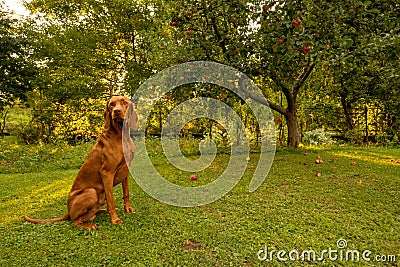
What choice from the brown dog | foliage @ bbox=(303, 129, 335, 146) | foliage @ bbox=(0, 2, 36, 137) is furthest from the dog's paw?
foliage @ bbox=(0, 2, 36, 137)

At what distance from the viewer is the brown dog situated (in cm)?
352

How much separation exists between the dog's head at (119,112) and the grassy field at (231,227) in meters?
1.31

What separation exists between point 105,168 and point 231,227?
68.7 inches

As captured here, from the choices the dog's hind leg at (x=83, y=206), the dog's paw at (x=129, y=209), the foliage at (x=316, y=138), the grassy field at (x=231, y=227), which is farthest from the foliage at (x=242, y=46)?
the dog's hind leg at (x=83, y=206)

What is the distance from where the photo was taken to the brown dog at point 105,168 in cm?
352

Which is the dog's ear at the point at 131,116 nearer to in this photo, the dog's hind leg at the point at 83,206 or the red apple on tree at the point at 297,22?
the dog's hind leg at the point at 83,206

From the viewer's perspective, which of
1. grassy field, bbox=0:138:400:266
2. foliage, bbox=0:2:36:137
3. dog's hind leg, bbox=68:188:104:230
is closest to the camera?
grassy field, bbox=0:138:400:266

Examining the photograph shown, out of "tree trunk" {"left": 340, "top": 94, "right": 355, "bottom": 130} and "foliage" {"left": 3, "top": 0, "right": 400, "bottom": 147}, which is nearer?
"foliage" {"left": 3, "top": 0, "right": 400, "bottom": 147}

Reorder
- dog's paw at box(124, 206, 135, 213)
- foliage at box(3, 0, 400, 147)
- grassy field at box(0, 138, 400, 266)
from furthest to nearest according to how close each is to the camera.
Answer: foliage at box(3, 0, 400, 147) < dog's paw at box(124, 206, 135, 213) < grassy field at box(0, 138, 400, 266)

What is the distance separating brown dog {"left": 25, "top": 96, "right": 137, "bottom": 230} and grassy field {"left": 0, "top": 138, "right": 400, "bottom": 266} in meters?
0.24

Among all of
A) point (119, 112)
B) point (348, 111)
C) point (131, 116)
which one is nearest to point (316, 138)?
point (348, 111)

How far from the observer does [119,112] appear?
339 cm

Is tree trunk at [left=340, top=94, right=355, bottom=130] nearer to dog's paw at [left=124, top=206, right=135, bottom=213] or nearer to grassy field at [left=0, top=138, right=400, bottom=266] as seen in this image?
grassy field at [left=0, top=138, right=400, bottom=266]

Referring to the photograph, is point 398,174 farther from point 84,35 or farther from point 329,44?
point 84,35
